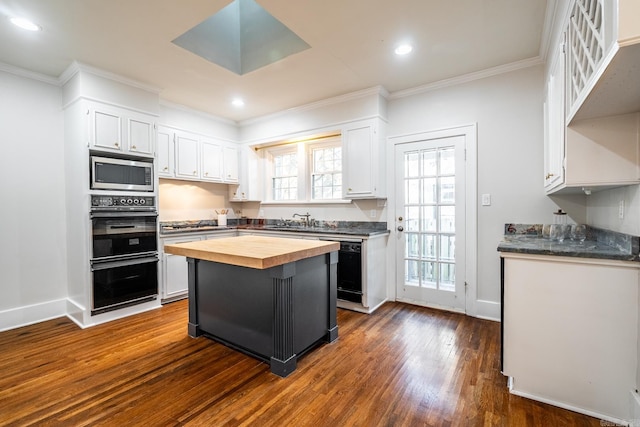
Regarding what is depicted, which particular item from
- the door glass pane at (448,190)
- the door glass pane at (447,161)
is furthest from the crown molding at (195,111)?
the door glass pane at (448,190)

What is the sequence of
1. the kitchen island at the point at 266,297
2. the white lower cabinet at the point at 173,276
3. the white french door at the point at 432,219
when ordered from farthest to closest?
the white lower cabinet at the point at 173,276
the white french door at the point at 432,219
the kitchen island at the point at 266,297

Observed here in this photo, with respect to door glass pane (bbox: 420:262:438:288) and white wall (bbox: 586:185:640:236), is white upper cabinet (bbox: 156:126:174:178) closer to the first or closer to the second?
door glass pane (bbox: 420:262:438:288)

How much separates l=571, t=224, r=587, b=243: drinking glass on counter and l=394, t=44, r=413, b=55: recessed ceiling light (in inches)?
88.0

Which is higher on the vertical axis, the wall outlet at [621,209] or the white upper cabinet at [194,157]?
the white upper cabinet at [194,157]

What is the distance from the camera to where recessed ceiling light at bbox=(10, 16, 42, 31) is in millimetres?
2346

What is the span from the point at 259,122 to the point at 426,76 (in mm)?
2697

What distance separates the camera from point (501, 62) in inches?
120

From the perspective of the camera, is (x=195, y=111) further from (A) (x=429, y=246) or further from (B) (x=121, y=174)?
(A) (x=429, y=246)

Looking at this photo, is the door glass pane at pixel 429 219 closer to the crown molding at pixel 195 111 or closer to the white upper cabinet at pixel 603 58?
the white upper cabinet at pixel 603 58

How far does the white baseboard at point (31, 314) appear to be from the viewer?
Answer: 3.07 meters

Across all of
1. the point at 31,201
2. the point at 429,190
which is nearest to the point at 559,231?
the point at 429,190

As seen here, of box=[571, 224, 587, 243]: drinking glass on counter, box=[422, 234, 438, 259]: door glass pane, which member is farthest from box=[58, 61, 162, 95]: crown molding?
box=[571, 224, 587, 243]: drinking glass on counter

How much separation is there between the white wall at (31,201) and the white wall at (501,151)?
4.48m

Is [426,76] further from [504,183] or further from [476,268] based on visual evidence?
[476,268]
